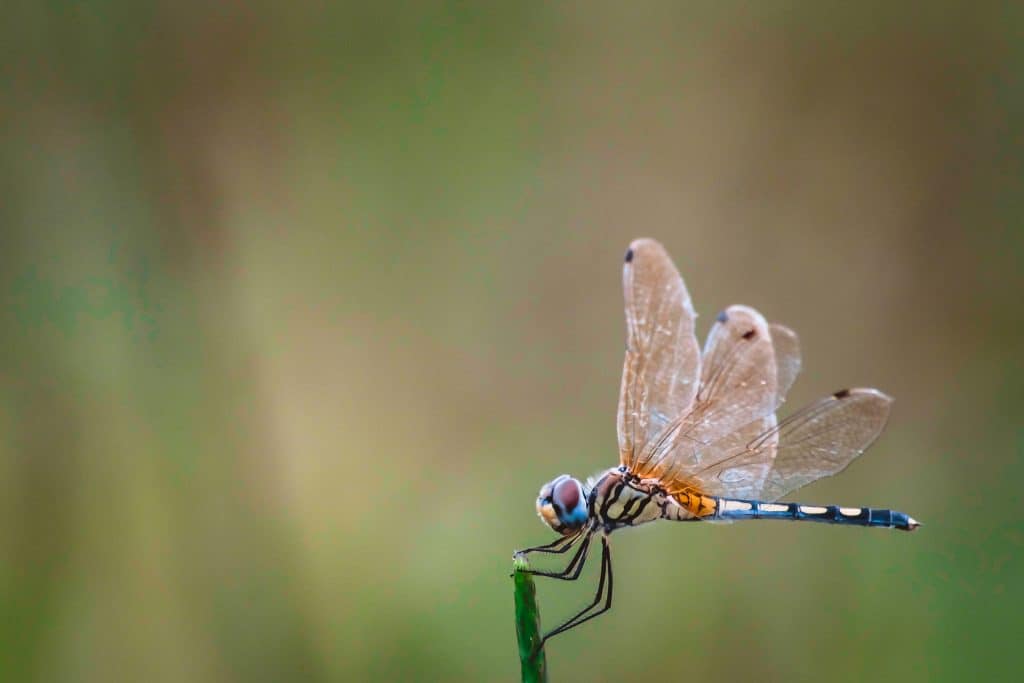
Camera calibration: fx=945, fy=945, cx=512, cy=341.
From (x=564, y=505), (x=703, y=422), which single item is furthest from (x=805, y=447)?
(x=564, y=505)

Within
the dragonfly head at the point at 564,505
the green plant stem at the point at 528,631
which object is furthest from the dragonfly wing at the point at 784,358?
the green plant stem at the point at 528,631

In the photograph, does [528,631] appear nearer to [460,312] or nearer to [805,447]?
[805,447]

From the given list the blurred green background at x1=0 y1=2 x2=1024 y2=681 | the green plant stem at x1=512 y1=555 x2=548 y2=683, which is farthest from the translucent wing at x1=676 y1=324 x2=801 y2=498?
the green plant stem at x1=512 y1=555 x2=548 y2=683

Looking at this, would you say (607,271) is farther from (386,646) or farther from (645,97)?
(386,646)

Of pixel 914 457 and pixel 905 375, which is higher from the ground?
pixel 905 375

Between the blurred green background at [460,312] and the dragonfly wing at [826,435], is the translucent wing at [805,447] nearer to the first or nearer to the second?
the dragonfly wing at [826,435]

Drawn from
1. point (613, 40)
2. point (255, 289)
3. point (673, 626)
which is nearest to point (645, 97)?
point (613, 40)

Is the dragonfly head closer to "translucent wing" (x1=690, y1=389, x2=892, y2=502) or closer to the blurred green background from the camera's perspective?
"translucent wing" (x1=690, y1=389, x2=892, y2=502)

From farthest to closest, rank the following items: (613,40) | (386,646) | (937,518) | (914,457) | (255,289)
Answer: (613,40) < (255,289) < (914,457) < (937,518) < (386,646)
